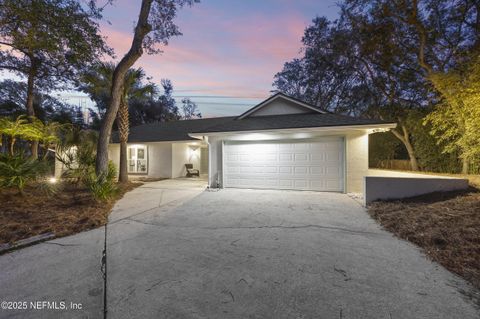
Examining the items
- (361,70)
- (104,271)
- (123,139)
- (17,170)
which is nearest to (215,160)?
(123,139)

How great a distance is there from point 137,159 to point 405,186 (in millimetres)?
15008

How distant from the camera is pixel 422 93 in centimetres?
1431

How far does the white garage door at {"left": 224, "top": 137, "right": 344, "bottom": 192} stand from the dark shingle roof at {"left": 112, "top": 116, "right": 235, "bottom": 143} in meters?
5.00

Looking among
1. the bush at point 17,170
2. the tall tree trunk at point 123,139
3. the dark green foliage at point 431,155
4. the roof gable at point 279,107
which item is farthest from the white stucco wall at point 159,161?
the dark green foliage at point 431,155

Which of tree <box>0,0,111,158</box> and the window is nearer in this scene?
tree <box>0,0,111,158</box>

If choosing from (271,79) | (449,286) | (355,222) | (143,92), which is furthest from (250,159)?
(271,79)

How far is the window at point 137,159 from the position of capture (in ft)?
49.2

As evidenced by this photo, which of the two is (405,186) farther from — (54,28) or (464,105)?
(54,28)

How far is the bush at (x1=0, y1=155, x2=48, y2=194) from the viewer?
233 inches


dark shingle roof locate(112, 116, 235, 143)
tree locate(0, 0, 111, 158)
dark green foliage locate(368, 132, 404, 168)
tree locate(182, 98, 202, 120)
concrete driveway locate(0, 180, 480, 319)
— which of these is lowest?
concrete driveway locate(0, 180, 480, 319)

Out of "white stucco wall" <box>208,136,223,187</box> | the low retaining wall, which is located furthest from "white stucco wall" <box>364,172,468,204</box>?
"white stucco wall" <box>208,136,223,187</box>

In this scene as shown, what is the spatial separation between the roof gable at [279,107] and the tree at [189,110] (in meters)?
29.4

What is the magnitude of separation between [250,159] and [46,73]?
12.4 meters

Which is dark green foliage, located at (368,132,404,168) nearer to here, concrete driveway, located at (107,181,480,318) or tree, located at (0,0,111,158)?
concrete driveway, located at (107,181,480,318)
